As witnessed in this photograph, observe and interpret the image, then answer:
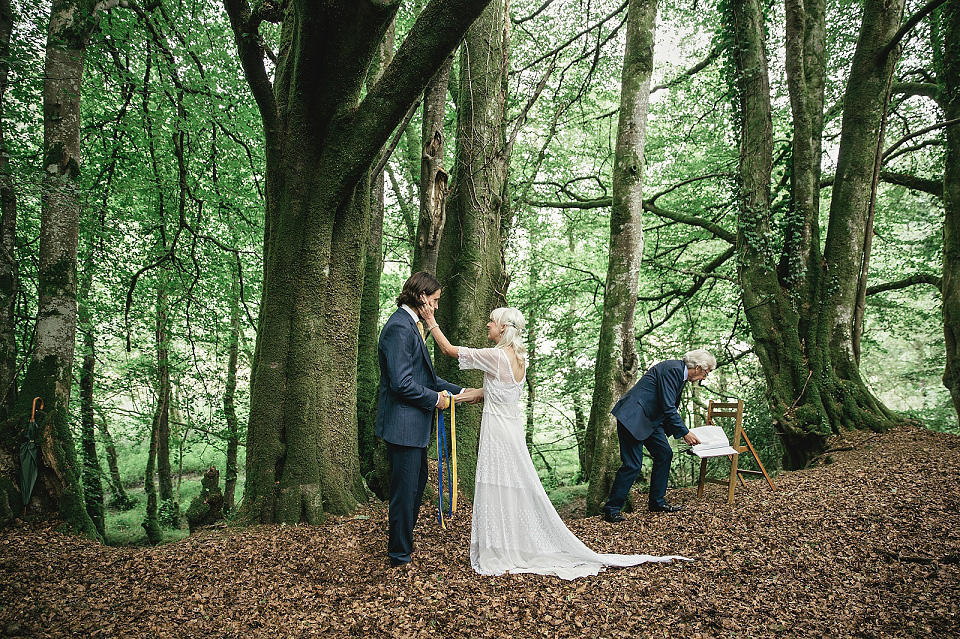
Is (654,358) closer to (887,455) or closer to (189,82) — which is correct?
(887,455)

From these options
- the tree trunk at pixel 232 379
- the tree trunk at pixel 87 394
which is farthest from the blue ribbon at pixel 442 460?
the tree trunk at pixel 87 394

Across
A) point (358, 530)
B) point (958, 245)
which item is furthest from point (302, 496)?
point (958, 245)

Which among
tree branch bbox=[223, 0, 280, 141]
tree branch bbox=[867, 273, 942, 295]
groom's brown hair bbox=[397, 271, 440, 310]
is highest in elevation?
tree branch bbox=[223, 0, 280, 141]

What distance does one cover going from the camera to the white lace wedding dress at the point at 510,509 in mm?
3963

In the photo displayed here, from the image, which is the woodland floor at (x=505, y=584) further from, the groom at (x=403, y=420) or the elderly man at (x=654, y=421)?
the elderly man at (x=654, y=421)

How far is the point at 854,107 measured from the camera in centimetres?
805

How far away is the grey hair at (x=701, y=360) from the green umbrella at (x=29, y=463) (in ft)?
20.1

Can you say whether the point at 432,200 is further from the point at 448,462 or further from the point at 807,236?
the point at 807,236

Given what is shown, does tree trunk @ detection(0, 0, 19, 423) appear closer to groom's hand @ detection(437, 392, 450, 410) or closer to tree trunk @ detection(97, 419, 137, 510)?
groom's hand @ detection(437, 392, 450, 410)

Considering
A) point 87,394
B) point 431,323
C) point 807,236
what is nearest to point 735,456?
point 431,323

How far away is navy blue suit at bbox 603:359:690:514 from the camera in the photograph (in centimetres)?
549

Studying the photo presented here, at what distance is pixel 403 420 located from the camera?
382 cm

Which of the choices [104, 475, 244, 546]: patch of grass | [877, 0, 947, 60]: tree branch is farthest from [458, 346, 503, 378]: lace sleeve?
[877, 0, 947, 60]: tree branch

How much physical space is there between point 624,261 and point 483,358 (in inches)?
116
